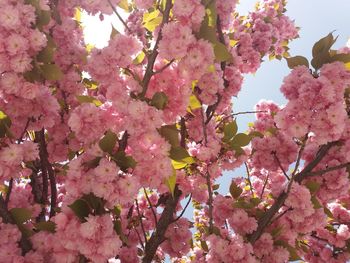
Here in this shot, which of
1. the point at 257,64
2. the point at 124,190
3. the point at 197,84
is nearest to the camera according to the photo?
the point at 124,190

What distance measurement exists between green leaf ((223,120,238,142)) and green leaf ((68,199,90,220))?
1.78 m

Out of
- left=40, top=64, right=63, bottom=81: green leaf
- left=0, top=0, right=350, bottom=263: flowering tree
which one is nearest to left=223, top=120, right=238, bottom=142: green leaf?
left=0, top=0, right=350, bottom=263: flowering tree

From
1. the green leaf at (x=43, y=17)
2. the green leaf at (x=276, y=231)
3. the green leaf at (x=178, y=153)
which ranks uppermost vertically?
the green leaf at (x=43, y=17)

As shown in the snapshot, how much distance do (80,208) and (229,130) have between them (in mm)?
1856

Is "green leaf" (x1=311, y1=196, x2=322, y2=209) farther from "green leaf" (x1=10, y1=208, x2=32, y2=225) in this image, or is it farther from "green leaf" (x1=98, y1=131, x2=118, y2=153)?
"green leaf" (x1=10, y1=208, x2=32, y2=225)

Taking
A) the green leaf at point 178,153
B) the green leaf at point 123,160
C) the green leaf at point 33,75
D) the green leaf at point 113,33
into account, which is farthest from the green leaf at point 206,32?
the green leaf at point 33,75

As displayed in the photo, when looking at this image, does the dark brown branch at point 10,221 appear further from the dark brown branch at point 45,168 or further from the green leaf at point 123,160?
the green leaf at point 123,160

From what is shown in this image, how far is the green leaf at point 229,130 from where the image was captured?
14.0 ft

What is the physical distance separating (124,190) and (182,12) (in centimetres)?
139

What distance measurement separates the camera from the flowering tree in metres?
3.01

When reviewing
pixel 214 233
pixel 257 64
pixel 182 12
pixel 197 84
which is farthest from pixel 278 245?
pixel 257 64

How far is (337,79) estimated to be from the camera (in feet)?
12.0

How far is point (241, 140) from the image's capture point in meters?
4.25

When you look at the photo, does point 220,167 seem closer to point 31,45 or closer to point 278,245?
point 278,245
